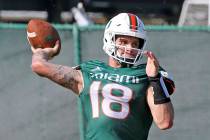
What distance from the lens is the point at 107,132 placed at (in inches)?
152

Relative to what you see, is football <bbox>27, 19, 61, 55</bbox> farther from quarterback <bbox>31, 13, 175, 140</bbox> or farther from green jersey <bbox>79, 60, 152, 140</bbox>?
green jersey <bbox>79, 60, 152, 140</bbox>

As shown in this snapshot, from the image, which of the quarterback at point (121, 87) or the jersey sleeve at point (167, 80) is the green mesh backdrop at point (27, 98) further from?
the jersey sleeve at point (167, 80)

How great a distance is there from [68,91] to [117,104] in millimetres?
2516

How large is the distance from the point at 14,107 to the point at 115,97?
2.61 metres

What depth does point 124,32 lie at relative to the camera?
3889mm

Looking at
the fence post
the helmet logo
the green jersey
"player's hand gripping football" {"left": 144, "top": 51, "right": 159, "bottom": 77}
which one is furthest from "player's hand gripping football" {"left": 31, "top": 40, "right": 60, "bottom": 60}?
the fence post

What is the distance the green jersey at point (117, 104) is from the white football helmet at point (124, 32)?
0.10 meters

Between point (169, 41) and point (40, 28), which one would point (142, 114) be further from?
point (169, 41)

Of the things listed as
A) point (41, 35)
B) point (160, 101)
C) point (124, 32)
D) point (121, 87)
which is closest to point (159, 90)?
point (160, 101)

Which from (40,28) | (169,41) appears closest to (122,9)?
(169,41)

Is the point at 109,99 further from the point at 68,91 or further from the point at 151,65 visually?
the point at 68,91

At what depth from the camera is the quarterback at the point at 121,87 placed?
386 centimetres

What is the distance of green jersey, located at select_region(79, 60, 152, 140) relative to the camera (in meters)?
3.87

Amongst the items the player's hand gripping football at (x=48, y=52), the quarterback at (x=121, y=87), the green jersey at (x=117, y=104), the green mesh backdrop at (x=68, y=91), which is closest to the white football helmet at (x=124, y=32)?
the quarterback at (x=121, y=87)
